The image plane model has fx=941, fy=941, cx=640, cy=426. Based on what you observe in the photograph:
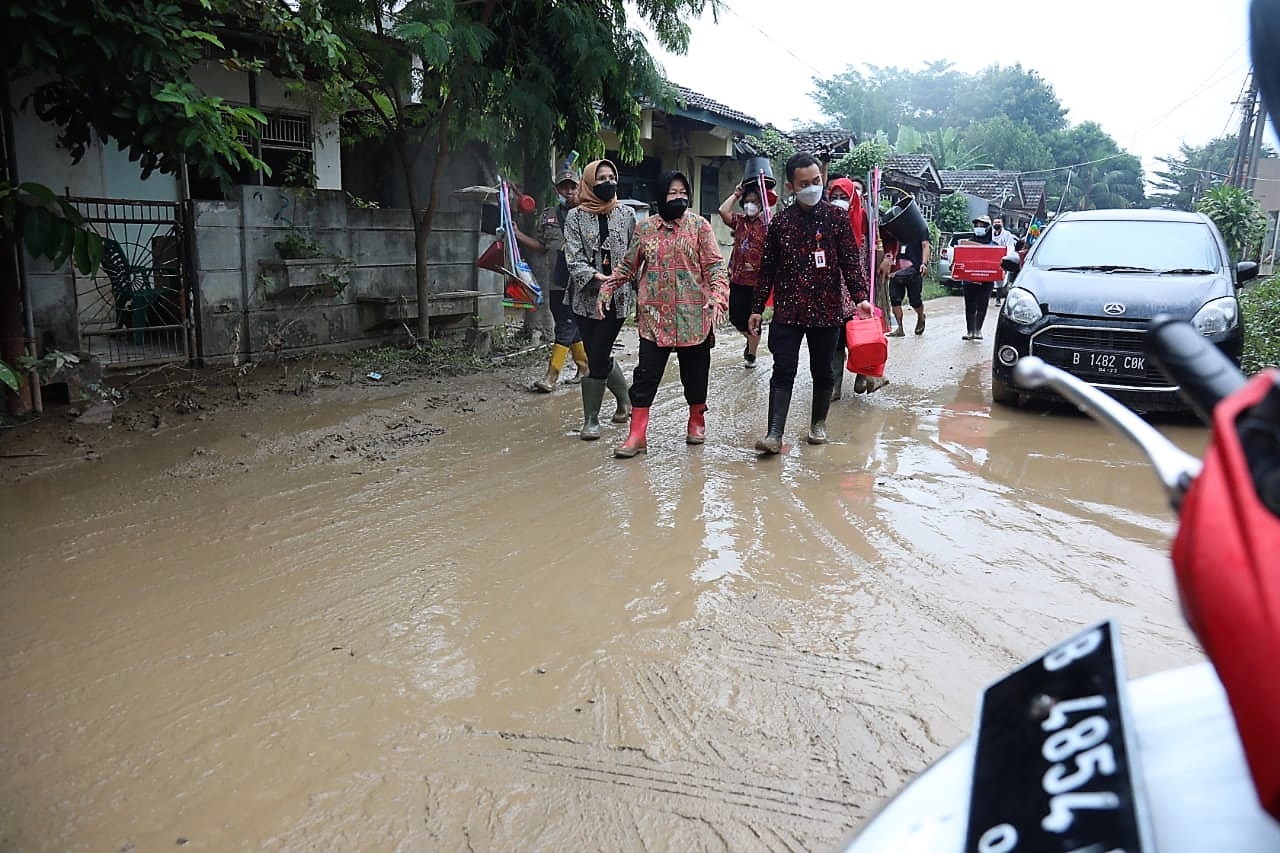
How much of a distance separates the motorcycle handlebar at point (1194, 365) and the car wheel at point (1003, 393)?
6.56m

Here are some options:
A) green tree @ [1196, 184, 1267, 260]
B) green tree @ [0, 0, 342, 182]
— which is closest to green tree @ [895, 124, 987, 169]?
green tree @ [1196, 184, 1267, 260]

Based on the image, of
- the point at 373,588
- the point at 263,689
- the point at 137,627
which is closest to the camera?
the point at 263,689

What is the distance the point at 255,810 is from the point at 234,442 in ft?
13.0

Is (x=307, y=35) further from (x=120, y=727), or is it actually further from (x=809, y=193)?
(x=120, y=727)

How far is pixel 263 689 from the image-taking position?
9.99 ft

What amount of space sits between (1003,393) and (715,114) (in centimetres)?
976

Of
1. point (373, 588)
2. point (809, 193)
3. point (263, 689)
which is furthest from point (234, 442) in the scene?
point (809, 193)

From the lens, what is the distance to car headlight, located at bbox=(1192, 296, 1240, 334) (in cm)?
640

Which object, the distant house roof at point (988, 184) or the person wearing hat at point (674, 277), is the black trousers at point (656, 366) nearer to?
the person wearing hat at point (674, 277)

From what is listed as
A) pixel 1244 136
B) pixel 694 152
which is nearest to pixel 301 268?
pixel 694 152

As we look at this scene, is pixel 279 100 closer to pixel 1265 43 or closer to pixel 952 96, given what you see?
pixel 1265 43

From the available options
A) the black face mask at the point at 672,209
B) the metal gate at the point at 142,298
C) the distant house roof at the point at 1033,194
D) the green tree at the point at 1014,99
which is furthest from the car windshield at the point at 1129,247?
the green tree at the point at 1014,99

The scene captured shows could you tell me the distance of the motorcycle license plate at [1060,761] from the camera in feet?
3.15

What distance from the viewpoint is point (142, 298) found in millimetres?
7633
